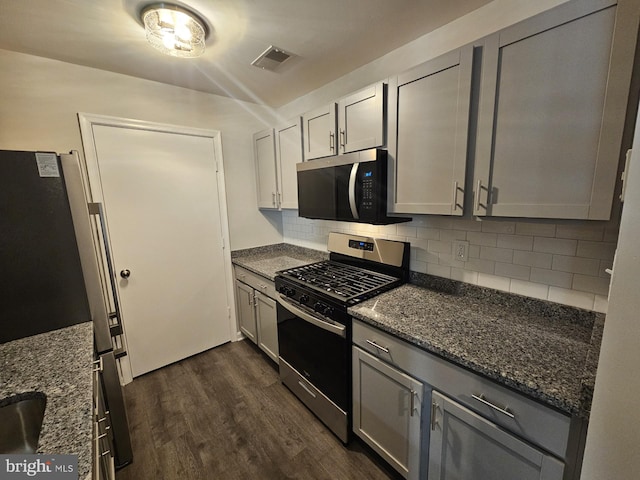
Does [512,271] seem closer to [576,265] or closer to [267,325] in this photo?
[576,265]

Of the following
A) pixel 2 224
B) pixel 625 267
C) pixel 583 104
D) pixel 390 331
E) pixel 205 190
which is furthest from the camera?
pixel 205 190

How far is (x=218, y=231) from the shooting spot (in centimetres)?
272

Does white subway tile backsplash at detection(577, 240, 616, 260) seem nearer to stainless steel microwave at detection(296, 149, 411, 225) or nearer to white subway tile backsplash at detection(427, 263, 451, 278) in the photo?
white subway tile backsplash at detection(427, 263, 451, 278)

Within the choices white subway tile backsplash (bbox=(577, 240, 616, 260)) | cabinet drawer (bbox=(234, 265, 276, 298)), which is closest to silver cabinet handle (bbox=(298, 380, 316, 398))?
cabinet drawer (bbox=(234, 265, 276, 298))

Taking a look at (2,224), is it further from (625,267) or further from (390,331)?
(625,267)

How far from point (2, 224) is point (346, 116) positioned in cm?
186

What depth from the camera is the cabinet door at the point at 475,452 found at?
0.92 m

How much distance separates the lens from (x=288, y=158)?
7.87 feet

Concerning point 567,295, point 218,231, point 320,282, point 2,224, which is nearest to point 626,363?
point 567,295

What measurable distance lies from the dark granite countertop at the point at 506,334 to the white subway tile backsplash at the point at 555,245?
0.27 m

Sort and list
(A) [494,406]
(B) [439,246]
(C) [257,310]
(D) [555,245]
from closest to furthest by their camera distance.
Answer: (A) [494,406], (D) [555,245], (B) [439,246], (C) [257,310]

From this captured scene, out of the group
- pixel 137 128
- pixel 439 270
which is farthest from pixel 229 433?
pixel 137 128

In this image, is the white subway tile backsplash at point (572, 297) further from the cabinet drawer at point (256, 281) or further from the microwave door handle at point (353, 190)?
the cabinet drawer at point (256, 281)

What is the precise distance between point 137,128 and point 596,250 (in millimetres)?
3053
